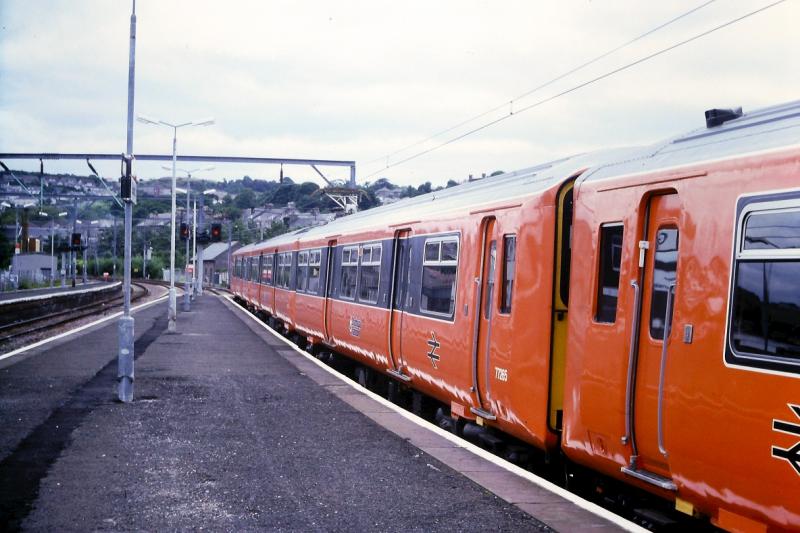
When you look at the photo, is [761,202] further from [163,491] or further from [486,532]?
[163,491]

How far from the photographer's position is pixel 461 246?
1075 centimetres

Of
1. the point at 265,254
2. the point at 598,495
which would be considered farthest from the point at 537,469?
the point at 265,254

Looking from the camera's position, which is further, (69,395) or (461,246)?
(69,395)

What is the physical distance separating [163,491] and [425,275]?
5.36m

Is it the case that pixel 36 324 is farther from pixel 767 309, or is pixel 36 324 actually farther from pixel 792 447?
pixel 792 447

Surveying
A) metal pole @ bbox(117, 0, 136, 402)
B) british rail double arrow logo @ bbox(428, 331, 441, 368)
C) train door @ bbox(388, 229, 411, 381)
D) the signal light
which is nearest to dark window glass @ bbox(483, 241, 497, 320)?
british rail double arrow logo @ bbox(428, 331, 441, 368)

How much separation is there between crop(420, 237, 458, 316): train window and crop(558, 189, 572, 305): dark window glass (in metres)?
2.77

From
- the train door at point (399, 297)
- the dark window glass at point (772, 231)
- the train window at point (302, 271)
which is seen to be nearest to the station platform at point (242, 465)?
the train door at point (399, 297)

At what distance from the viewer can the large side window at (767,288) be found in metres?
5.20

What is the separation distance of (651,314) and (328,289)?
44.4ft

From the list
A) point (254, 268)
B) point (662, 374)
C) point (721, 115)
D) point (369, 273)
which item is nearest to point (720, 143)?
point (721, 115)

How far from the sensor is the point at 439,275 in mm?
11555

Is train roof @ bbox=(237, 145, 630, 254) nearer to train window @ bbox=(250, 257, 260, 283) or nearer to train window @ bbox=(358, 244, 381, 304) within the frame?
train window @ bbox=(358, 244, 381, 304)

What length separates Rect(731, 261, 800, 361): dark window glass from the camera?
5.20m
